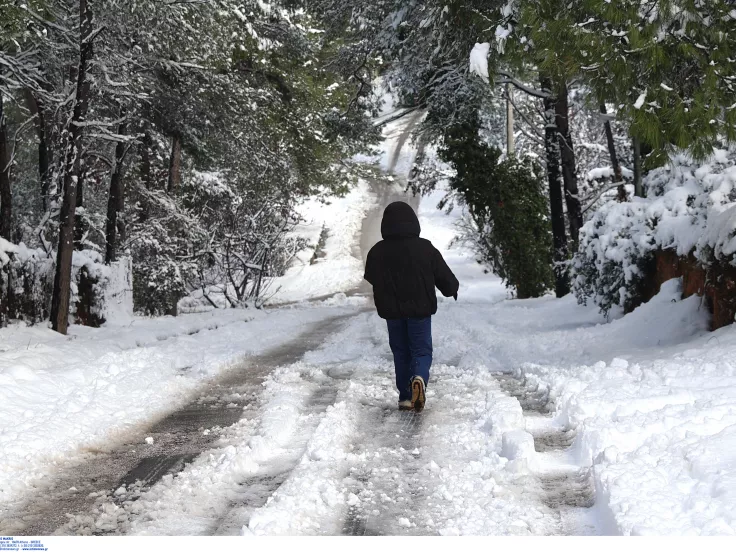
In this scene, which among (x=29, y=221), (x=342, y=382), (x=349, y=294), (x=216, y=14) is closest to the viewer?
(x=342, y=382)

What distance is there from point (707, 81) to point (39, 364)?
24.2 feet

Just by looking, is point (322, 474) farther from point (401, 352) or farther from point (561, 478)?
point (401, 352)

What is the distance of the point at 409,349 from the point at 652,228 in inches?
238

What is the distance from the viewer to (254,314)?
18453mm

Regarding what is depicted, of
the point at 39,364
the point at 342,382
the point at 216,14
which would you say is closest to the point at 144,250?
the point at 216,14

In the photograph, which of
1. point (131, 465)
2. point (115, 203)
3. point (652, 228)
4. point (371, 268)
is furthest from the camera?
point (115, 203)

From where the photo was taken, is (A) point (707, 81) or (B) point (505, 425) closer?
(B) point (505, 425)

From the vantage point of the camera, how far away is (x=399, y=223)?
7.10 metres

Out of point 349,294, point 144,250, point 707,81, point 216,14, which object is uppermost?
point 216,14

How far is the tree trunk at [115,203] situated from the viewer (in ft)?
54.6

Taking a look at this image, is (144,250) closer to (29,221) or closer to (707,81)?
(29,221)

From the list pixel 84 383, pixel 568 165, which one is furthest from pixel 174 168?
pixel 84 383

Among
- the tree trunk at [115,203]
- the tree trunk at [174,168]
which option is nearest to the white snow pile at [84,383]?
the tree trunk at [115,203]

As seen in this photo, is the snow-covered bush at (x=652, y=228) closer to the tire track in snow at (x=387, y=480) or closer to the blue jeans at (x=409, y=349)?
the blue jeans at (x=409, y=349)
